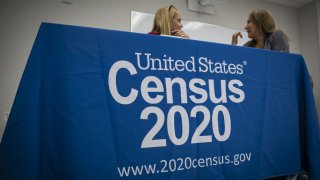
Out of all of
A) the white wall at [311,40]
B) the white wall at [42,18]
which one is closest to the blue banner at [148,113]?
the white wall at [42,18]

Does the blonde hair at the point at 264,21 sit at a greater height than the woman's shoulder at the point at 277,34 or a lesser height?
greater

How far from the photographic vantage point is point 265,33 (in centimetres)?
135

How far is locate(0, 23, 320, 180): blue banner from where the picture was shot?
0.61 metres

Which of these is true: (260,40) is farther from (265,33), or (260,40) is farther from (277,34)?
(277,34)

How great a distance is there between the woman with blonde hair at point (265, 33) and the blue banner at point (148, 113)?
32 centimetres

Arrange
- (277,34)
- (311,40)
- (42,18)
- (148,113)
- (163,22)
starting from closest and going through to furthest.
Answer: (148,113) → (277,34) → (163,22) → (42,18) → (311,40)

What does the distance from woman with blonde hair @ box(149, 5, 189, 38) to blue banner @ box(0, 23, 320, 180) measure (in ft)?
2.70

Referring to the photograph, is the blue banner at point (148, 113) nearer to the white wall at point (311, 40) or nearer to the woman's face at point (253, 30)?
the woman's face at point (253, 30)

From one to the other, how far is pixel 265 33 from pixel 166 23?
28.1 inches

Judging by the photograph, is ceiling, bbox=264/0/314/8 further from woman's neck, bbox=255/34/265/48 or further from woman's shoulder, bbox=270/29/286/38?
woman's shoulder, bbox=270/29/286/38

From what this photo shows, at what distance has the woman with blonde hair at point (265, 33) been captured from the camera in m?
1.19

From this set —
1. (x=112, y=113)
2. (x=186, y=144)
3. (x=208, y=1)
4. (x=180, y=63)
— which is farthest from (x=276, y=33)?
(x=208, y=1)

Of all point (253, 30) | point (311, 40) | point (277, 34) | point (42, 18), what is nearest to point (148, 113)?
point (277, 34)

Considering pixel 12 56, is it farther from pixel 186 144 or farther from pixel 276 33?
pixel 276 33
